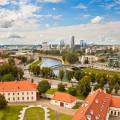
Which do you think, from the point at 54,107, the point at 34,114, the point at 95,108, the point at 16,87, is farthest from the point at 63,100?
the point at 95,108

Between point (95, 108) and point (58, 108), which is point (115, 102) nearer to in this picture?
point (95, 108)

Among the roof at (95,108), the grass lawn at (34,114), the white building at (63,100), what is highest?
the roof at (95,108)

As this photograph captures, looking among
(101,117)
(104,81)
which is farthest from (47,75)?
(101,117)

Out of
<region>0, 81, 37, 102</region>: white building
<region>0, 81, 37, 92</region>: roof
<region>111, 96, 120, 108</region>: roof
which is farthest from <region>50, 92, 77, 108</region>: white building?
<region>111, 96, 120, 108</region>: roof

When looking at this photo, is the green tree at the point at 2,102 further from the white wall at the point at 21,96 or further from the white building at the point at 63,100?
the white building at the point at 63,100

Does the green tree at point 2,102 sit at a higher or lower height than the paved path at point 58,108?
higher

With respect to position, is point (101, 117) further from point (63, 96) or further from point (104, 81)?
point (104, 81)

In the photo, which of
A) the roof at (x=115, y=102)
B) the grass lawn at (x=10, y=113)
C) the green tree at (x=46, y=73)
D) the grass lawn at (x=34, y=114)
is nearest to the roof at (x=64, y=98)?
the grass lawn at (x=34, y=114)
